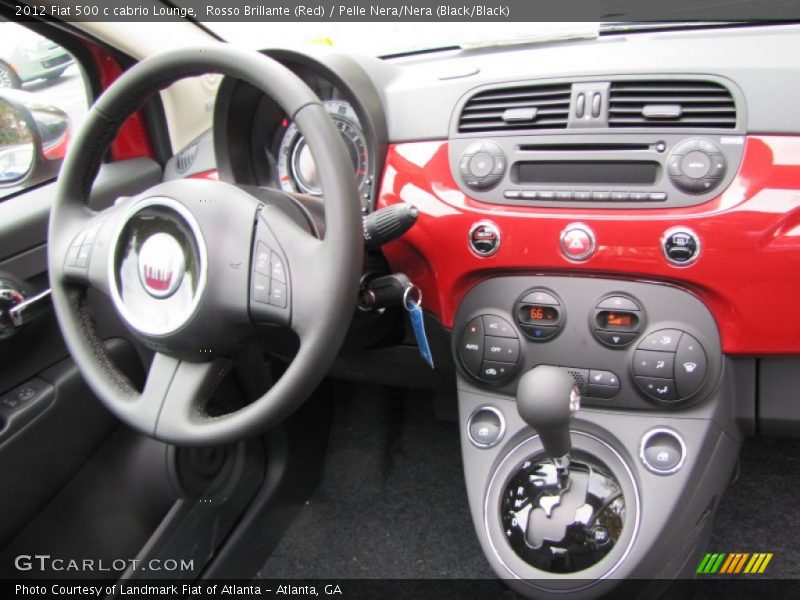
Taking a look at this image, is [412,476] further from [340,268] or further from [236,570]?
[340,268]

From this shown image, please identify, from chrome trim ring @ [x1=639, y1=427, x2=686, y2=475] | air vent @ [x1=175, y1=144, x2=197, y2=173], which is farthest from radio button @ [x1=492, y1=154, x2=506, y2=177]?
air vent @ [x1=175, y1=144, x2=197, y2=173]

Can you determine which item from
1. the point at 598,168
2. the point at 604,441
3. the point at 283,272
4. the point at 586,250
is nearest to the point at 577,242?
the point at 586,250

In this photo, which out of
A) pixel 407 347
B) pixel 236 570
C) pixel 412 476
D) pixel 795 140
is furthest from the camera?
pixel 412 476

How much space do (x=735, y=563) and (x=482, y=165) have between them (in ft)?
3.70

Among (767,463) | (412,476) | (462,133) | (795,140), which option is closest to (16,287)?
A: (462,133)

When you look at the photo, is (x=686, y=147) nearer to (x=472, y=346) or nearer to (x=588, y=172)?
(x=588, y=172)

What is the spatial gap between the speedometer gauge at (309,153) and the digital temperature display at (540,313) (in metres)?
0.39

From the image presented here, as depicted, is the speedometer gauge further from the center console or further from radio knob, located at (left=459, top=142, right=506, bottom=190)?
the center console

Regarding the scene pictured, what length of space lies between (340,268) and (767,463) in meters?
1.38

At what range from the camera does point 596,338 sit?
3.81ft

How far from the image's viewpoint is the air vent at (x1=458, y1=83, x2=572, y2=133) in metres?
1.18

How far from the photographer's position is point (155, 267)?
965 millimetres

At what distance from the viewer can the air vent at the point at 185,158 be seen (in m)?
1.58

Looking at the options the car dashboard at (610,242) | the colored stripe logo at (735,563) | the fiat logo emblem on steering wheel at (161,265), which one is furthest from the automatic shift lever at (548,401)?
the colored stripe logo at (735,563)
